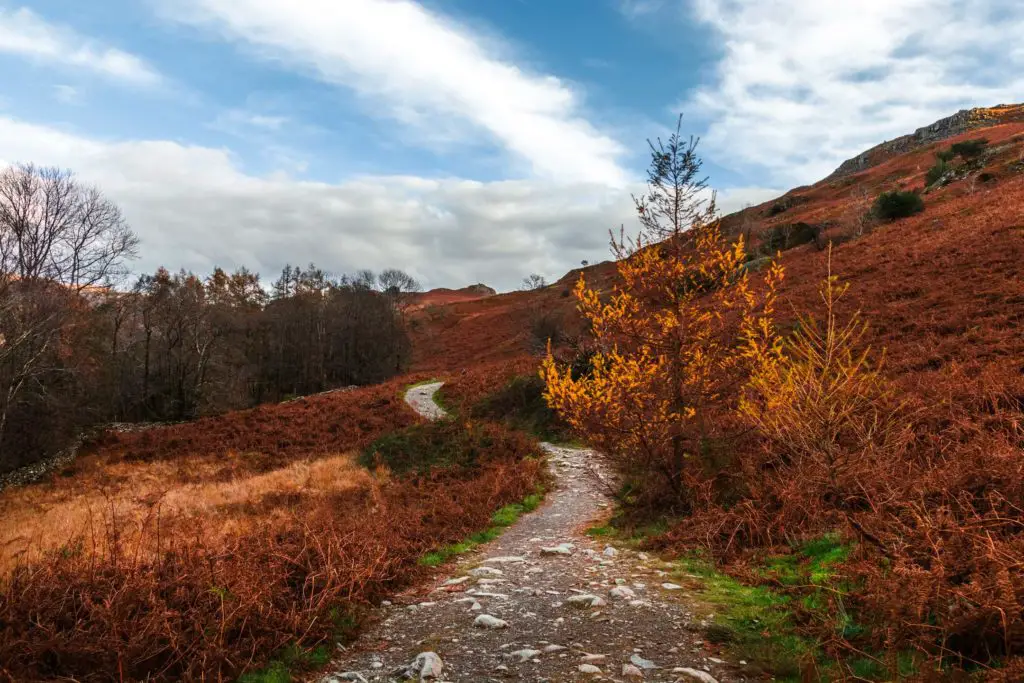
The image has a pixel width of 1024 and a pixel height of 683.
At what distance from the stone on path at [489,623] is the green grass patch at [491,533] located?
2422 millimetres

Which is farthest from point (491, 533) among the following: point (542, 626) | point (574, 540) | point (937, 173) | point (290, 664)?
point (937, 173)

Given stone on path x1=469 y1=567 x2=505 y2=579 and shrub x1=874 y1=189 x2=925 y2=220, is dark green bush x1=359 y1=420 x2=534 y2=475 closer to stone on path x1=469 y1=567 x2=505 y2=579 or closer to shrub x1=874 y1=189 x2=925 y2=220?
stone on path x1=469 y1=567 x2=505 y2=579

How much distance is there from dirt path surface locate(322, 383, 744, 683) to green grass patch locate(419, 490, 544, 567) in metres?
0.39

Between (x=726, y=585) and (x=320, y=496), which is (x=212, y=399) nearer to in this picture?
(x=320, y=496)

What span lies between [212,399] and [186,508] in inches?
1150

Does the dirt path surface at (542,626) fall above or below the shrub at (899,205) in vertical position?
below

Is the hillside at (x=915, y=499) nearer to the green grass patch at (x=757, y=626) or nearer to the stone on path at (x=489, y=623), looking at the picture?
the green grass patch at (x=757, y=626)

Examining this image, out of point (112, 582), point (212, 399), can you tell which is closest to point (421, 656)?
point (112, 582)

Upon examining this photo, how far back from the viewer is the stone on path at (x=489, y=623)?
16.8 ft

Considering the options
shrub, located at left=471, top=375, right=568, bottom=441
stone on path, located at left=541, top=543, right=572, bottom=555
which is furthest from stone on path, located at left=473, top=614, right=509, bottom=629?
shrub, located at left=471, top=375, right=568, bottom=441

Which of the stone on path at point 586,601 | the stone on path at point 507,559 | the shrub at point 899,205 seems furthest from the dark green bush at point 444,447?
the shrub at point 899,205

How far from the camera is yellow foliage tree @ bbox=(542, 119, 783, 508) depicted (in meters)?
8.31

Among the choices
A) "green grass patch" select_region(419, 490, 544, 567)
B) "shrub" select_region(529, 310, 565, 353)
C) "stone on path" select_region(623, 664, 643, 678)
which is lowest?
"green grass patch" select_region(419, 490, 544, 567)

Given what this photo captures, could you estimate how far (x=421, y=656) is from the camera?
Answer: 4449mm
